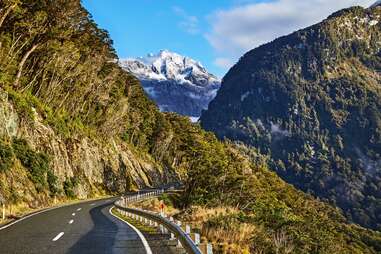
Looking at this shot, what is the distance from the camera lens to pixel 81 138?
59.8m

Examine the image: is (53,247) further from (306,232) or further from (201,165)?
(201,165)

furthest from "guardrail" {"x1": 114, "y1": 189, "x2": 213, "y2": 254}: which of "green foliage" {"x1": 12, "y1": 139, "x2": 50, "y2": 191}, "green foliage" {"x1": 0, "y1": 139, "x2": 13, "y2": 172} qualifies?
"green foliage" {"x1": 12, "y1": 139, "x2": 50, "y2": 191}

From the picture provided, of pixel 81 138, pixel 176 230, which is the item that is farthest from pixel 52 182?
pixel 176 230

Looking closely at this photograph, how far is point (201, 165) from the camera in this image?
5559cm

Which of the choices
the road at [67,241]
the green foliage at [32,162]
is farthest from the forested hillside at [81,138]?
the road at [67,241]

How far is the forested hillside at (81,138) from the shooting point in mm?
31609

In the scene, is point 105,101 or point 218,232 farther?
point 105,101

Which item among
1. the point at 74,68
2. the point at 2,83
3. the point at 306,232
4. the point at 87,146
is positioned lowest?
the point at 306,232

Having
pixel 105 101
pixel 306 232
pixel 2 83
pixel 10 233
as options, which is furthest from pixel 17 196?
pixel 105 101

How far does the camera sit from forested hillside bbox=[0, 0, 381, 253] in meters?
31.6

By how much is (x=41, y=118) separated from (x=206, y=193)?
1976cm

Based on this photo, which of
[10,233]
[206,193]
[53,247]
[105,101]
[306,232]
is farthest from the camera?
[105,101]

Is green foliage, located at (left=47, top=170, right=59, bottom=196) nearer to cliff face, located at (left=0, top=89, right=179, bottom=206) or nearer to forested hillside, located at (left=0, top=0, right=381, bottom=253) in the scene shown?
forested hillside, located at (left=0, top=0, right=381, bottom=253)

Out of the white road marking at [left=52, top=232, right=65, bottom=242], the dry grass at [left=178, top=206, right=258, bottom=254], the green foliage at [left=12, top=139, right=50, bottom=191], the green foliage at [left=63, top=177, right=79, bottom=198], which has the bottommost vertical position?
the dry grass at [left=178, top=206, right=258, bottom=254]
